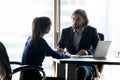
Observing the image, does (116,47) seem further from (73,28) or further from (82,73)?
(82,73)

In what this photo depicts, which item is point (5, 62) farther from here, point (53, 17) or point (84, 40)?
point (53, 17)

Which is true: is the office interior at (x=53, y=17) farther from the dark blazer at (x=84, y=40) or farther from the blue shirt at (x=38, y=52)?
the blue shirt at (x=38, y=52)

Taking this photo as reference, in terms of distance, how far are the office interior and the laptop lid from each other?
1.32m

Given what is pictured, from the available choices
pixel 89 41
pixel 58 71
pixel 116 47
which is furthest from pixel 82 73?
pixel 116 47

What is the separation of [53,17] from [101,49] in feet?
5.46

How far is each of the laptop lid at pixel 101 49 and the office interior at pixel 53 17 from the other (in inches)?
51.8

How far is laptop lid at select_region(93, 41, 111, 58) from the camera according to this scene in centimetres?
293

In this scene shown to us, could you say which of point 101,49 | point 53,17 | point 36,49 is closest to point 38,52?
point 36,49

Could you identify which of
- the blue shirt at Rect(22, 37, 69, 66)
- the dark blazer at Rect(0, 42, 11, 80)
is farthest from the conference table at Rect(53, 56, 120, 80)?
the dark blazer at Rect(0, 42, 11, 80)

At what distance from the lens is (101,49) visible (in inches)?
118

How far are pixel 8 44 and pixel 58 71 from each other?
144 centimetres

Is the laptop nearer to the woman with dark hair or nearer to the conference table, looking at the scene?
the conference table

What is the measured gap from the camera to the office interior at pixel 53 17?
4.38m

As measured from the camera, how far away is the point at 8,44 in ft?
14.5
